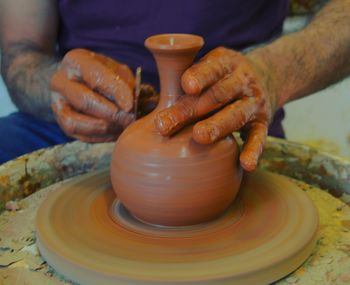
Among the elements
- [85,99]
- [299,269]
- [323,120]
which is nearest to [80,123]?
[85,99]

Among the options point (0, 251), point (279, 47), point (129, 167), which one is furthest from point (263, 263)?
point (279, 47)

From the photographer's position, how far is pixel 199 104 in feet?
3.24

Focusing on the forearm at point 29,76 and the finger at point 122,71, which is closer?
the finger at point 122,71

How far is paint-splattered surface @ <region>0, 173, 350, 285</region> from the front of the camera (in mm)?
930

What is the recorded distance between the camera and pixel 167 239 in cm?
99

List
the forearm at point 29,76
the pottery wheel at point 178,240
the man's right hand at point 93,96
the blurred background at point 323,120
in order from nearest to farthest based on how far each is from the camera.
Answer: the pottery wheel at point 178,240
the man's right hand at point 93,96
the forearm at point 29,76
the blurred background at point 323,120

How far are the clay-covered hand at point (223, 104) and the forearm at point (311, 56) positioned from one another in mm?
165

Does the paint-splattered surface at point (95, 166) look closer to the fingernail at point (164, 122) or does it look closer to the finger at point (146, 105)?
the finger at point (146, 105)

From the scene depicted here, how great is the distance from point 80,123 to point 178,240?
36cm

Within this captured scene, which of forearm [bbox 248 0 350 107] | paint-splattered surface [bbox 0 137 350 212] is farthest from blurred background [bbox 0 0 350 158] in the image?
paint-splattered surface [bbox 0 137 350 212]

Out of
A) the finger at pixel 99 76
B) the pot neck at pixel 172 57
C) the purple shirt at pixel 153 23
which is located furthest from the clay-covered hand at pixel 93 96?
the purple shirt at pixel 153 23

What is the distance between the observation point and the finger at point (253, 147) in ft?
3.32

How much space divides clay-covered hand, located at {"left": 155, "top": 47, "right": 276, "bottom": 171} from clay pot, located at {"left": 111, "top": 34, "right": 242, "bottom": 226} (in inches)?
1.0

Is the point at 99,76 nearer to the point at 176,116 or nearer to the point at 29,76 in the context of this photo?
the point at 176,116
